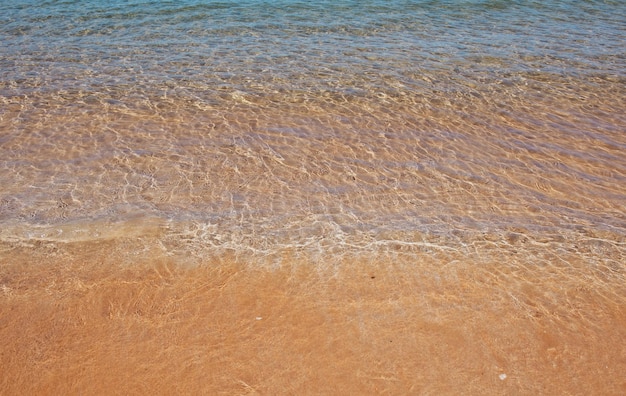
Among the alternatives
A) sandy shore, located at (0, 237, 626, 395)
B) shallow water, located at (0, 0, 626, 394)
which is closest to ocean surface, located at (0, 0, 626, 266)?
shallow water, located at (0, 0, 626, 394)

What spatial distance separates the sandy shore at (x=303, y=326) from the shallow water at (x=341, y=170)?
0.08 ft

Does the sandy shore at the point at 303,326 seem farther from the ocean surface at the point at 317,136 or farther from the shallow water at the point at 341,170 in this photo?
the ocean surface at the point at 317,136

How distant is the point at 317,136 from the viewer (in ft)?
19.8

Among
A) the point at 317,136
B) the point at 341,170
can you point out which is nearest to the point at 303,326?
the point at 341,170

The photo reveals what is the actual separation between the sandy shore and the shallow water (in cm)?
2

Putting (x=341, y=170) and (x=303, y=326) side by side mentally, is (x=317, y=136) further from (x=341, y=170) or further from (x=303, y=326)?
(x=303, y=326)

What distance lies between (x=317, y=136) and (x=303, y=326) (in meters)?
3.03

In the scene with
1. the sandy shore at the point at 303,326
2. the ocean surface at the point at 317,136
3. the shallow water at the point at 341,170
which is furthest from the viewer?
the ocean surface at the point at 317,136

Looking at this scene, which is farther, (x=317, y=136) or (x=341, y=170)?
(x=317, y=136)

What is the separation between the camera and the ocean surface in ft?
14.3

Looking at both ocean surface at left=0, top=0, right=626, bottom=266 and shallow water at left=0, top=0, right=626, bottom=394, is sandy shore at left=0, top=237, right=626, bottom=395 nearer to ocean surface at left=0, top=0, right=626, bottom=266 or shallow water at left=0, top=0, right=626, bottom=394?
shallow water at left=0, top=0, right=626, bottom=394

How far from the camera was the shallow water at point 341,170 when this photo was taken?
12.2 ft

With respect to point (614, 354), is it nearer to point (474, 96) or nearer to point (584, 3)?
point (474, 96)

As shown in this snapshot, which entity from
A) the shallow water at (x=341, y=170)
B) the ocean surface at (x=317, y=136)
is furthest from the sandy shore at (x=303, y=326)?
the ocean surface at (x=317, y=136)
